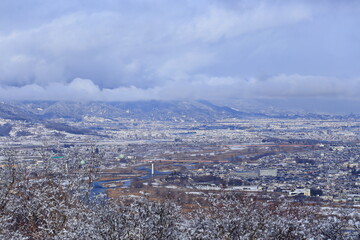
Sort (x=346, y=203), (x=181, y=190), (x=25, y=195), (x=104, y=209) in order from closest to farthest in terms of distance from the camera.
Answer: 1. (x=104, y=209)
2. (x=25, y=195)
3. (x=346, y=203)
4. (x=181, y=190)

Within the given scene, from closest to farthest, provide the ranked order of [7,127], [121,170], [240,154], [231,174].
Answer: [231,174]
[121,170]
[240,154]
[7,127]

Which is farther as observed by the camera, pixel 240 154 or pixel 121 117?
pixel 121 117

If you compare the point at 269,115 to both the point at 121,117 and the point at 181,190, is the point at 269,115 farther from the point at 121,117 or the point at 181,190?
the point at 181,190

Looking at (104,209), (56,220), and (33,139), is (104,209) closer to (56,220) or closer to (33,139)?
(56,220)

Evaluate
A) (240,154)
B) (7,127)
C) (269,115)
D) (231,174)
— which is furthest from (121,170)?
(269,115)

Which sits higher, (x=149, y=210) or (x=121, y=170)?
(x=149, y=210)

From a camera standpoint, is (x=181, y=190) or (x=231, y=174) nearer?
(x=181, y=190)

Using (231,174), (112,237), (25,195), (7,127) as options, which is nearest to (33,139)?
(7,127)

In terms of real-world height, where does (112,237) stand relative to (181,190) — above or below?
above

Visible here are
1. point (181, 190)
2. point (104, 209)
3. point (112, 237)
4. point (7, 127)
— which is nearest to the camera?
point (112, 237)
